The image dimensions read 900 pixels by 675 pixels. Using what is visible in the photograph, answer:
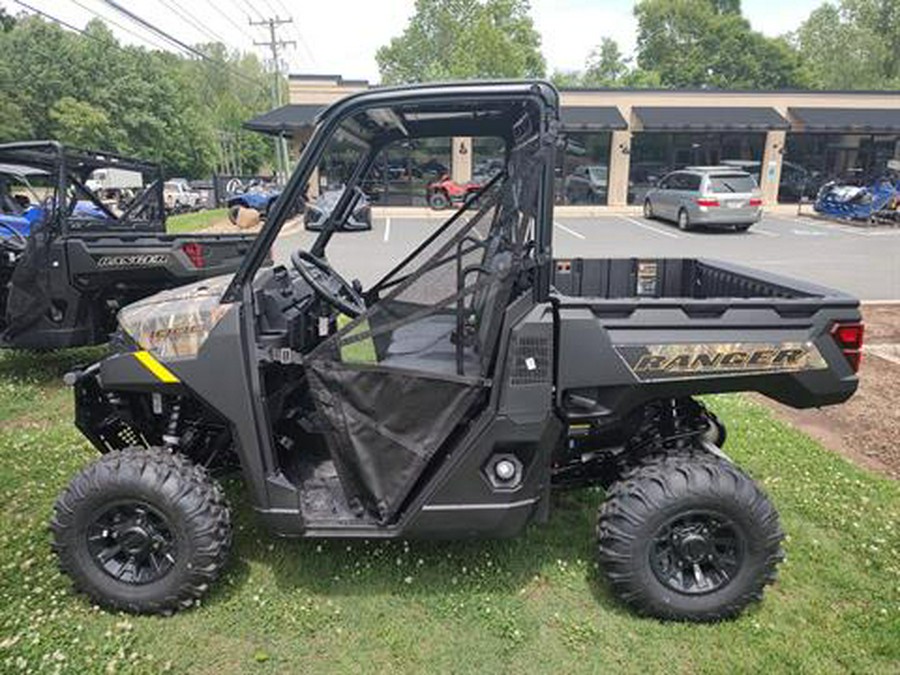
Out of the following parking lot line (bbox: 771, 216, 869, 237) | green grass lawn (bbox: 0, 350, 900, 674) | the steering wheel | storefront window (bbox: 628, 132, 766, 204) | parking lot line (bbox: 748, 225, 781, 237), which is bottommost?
green grass lawn (bbox: 0, 350, 900, 674)

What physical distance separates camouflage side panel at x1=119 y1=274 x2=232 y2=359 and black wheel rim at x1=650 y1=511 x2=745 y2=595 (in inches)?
82.2

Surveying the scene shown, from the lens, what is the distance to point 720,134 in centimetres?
2681

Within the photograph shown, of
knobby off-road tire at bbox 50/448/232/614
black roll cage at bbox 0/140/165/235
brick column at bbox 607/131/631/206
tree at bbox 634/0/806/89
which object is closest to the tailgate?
knobby off-road tire at bbox 50/448/232/614

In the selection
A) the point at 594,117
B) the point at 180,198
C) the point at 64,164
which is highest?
the point at 594,117

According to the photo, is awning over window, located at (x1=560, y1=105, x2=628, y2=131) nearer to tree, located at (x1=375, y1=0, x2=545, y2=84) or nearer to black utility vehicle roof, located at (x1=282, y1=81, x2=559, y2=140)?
tree, located at (x1=375, y1=0, x2=545, y2=84)

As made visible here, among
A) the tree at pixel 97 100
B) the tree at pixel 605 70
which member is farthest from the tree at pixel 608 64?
the tree at pixel 97 100

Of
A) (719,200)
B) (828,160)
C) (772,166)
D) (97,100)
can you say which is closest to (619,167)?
(772,166)

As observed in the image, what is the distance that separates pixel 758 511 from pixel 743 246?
1462 cm

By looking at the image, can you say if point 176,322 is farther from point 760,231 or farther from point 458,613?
point 760,231

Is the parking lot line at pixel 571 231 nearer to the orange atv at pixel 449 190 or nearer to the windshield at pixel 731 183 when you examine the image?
the windshield at pixel 731 183

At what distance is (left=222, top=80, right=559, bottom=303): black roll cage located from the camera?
8.39 feet

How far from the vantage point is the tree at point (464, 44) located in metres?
37.1

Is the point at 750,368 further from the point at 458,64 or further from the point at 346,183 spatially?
the point at 458,64

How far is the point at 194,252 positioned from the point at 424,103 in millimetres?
3976
